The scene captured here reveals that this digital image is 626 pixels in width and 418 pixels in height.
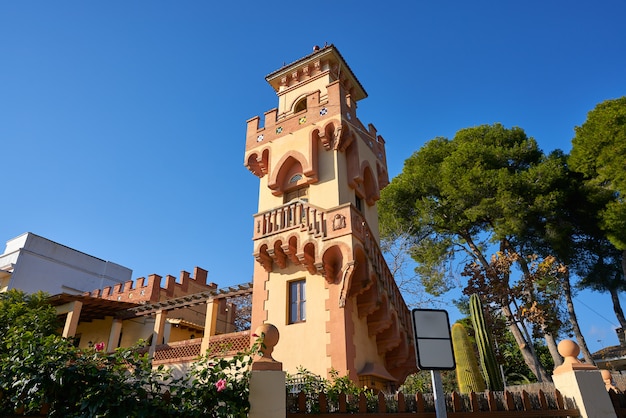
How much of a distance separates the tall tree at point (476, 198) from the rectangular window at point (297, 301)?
10.4 m

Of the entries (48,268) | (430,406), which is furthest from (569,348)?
(48,268)

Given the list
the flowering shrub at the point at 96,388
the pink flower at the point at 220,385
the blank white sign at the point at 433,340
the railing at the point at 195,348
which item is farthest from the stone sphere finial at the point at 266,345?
the railing at the point at 195,348

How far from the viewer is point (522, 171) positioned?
790 inches

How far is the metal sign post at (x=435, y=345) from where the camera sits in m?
3.96

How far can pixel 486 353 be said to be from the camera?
12.4 metres

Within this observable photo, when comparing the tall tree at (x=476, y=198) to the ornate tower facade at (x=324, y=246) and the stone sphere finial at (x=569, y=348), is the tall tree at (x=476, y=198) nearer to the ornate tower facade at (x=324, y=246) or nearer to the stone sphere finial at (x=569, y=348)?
the ornate tower facade at (x=324, y=246)

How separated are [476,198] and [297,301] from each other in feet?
38.1

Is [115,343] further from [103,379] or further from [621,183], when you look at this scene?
[621,183]

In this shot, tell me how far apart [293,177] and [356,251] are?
4.21 m

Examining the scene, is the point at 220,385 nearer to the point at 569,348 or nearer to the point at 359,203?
the point at 569,348

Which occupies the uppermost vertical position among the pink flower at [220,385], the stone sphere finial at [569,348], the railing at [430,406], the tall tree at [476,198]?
the tall tree at [476,198]

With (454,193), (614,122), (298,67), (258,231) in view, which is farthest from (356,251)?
(614,122)

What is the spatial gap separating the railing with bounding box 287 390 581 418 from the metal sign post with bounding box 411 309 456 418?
1177mm

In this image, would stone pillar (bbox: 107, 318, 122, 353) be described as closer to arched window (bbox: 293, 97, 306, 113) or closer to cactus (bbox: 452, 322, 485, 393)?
arched window (bbox: 293, 97, 306, 113)
